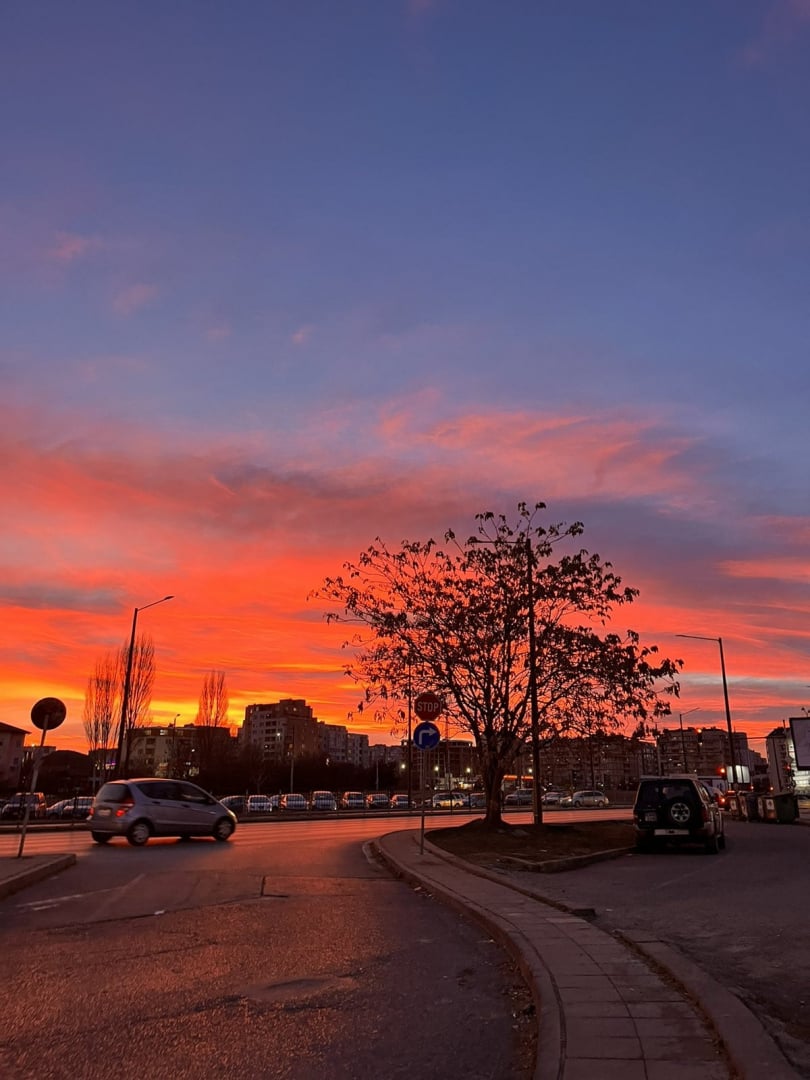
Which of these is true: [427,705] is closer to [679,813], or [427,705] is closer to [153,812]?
[679,813]

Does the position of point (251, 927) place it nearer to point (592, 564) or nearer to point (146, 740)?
point (592, 564)

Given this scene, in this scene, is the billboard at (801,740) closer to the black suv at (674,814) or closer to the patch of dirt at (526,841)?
the patch of dirt at (526,841)

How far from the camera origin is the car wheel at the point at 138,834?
67.1 feet

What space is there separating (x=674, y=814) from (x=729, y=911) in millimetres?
9766

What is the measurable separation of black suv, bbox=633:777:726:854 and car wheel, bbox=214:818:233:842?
10.8 m

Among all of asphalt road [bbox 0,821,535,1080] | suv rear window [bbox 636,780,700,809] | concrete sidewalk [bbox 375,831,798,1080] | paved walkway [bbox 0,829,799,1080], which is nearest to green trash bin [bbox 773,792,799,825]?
suv rear window [bbox 636,780,700,809]

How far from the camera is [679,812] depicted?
1955 cm

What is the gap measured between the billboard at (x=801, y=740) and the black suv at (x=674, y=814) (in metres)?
28.0

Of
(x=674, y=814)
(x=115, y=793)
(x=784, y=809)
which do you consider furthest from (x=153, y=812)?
(x=784, y=809)

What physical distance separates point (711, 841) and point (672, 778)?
1.62 m

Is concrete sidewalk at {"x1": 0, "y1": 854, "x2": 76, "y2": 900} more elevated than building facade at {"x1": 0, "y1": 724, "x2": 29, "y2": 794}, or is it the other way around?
building facade at {"x1": 0, "y1": 724, "x2": 29, "y2": 794}

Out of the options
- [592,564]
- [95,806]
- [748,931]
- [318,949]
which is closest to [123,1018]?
[318,949]

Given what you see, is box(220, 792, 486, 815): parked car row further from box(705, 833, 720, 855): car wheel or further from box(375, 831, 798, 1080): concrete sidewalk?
box(375, 831, 798, 1080): concrete sidewalk

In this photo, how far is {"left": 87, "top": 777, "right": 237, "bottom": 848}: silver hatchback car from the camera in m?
20.5
